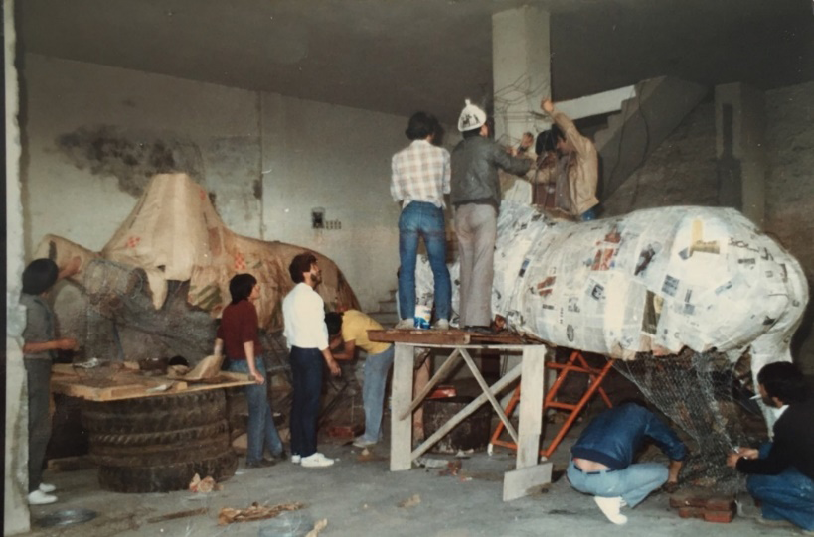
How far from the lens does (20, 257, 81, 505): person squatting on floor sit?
525 centimetres

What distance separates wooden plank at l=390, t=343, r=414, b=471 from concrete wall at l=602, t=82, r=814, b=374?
23.3 ft

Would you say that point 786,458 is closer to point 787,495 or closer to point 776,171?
point 787,495

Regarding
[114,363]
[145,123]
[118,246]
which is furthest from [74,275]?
[145,123]

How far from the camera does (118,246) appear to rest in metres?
7.23

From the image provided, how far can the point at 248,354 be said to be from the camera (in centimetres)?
626

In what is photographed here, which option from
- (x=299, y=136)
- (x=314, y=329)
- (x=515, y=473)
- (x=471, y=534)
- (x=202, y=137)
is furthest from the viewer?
(x=299, y=136)

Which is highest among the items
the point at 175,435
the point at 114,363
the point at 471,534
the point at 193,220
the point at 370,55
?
the point at 370,55

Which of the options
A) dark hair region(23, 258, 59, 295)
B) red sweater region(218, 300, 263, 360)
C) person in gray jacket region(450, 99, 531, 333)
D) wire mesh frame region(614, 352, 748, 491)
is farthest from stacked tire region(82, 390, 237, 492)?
wire mesh frame region(614, 352, 748, 491)

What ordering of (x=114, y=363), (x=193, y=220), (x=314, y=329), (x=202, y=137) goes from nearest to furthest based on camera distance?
(x=314, y=329), (x=114, y=363), (x=193, y=220), (x=202, y=137)

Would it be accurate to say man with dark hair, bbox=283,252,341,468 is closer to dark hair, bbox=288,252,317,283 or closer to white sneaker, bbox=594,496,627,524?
dark hair, bbox=288,252,317,283

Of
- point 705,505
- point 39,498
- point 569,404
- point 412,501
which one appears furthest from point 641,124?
point 39,498

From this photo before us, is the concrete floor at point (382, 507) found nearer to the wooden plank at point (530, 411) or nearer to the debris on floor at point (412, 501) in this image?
the debris on floor at point (412, 501)

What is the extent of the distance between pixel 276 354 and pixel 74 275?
2.47 meters

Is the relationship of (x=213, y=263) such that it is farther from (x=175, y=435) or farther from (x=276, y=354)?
(x=175, y=435)
